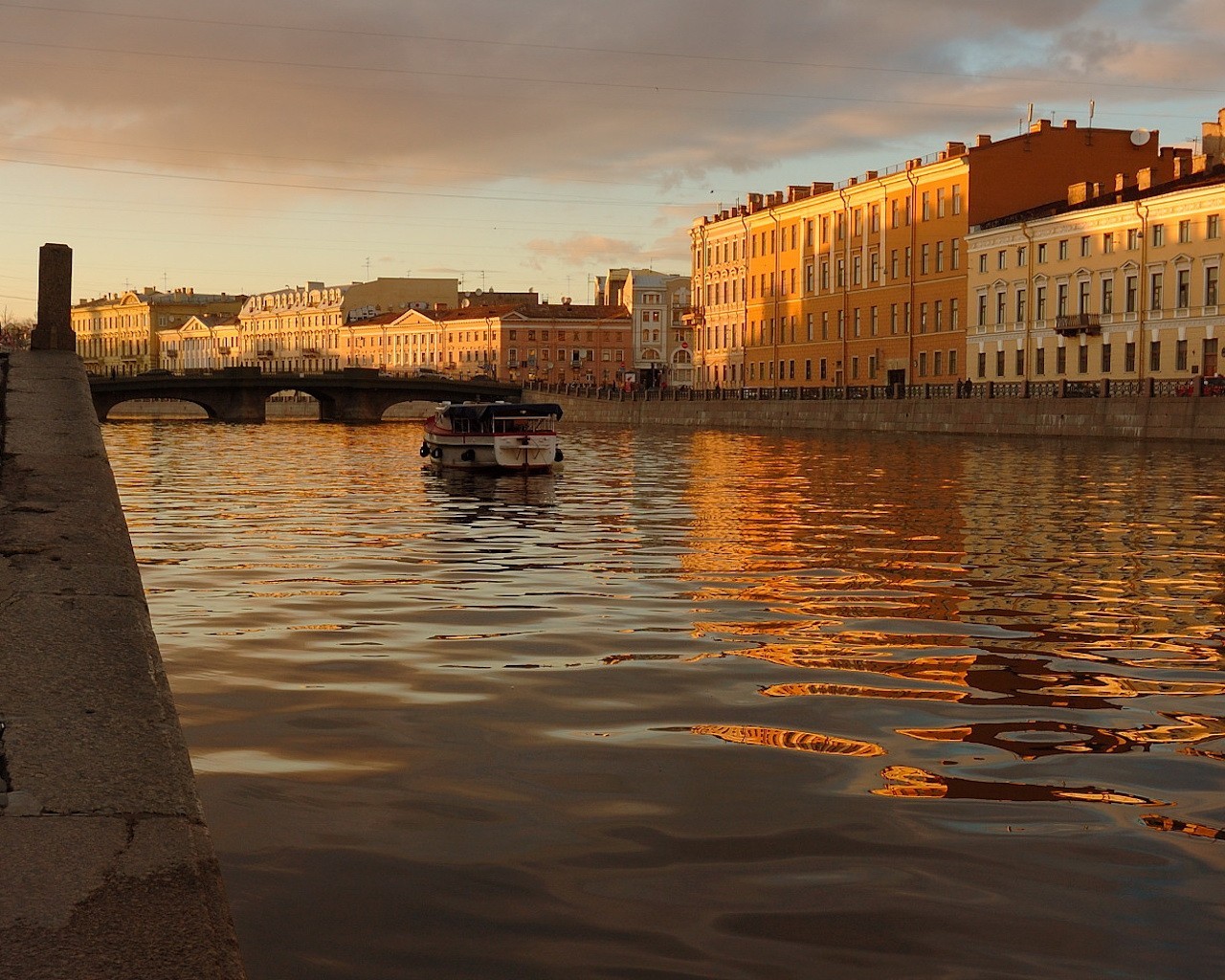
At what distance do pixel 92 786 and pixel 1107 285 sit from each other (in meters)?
58.2

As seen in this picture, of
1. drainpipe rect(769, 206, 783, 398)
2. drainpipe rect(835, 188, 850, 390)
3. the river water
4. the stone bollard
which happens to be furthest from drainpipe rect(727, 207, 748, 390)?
the stone bollard

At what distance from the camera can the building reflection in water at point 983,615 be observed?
281 inches

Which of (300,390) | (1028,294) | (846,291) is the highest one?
(846,291)

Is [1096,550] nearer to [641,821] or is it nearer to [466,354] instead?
[641,821]

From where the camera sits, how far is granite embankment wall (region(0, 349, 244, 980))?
11.0 feet

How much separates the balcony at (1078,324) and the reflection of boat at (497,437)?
95.8 feet

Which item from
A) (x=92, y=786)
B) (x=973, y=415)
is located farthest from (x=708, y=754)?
(x=973, y=415)

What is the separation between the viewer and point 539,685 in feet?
27.2

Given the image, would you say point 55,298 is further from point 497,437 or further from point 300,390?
point 300,390

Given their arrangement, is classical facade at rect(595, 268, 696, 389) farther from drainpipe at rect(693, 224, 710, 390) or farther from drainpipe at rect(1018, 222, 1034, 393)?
drainpipe at rect(1018, 222, 1034, 393)

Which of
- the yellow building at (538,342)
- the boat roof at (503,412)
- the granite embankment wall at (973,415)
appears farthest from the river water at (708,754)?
the yellow building at (538,342)

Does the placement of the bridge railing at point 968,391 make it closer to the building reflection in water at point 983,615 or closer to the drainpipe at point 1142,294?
the drainpipe at point 1142,294

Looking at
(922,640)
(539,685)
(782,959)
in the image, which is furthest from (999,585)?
(782,959)

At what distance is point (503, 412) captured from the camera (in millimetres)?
34469
